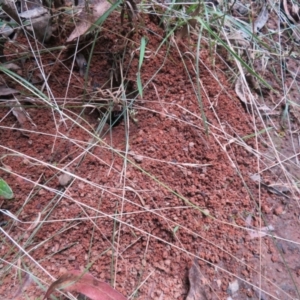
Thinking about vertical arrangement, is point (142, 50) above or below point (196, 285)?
above

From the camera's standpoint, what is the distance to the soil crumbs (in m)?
0.91

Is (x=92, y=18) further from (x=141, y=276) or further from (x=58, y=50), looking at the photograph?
(x=141, y=276)

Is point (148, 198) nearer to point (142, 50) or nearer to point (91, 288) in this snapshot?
point (91, 288)

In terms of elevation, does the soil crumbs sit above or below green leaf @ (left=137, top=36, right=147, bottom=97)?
below

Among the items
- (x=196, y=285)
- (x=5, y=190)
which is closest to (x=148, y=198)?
(x=196, y=285)

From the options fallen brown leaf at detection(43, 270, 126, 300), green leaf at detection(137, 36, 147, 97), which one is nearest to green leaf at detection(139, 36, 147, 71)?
green leaf at detection(137, 36, 147, 97)

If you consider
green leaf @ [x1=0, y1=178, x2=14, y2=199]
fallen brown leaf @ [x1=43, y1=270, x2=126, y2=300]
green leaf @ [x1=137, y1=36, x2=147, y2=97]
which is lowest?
fallen brown leaf @ [x1=43, y1=270, x2=126, y2=300]

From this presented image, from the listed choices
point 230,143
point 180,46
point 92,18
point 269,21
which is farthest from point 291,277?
point 269,21

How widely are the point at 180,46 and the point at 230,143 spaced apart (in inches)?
13.9

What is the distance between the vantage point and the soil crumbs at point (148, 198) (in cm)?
91

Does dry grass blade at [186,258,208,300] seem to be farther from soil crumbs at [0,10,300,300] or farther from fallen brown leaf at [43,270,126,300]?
fallen brown leaf at [43,270,126,300]

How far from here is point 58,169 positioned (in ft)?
3.16

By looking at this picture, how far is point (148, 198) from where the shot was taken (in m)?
0.99

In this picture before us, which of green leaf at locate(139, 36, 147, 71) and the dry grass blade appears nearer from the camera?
the dry grass blade
